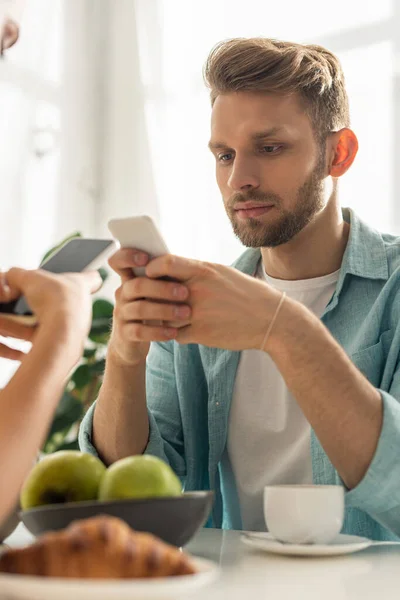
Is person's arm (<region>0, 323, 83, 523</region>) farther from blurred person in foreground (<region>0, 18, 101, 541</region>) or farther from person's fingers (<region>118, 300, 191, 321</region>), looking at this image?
person's fingers (<region>118, 300, 191, 321</region>)

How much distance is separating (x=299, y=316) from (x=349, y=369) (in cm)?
11

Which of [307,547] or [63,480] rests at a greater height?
[63,480]

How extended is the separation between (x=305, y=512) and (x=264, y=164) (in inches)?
32.6

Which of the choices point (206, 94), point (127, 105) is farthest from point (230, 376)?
point (127, 105)

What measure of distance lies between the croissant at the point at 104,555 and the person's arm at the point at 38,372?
6.7 inches

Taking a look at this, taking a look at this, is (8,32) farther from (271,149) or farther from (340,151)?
(340,151)

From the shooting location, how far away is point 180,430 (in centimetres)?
163

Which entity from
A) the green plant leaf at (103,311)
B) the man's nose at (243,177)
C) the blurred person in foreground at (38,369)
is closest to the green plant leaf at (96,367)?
the green plant leaf at (103,311)

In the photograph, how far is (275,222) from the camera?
1.62 metres

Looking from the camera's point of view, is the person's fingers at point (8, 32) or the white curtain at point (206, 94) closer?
the person's fingers at point (8, 32)

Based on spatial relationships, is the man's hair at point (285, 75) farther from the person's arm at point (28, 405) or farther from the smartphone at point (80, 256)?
the person's arm at point (28, 405)

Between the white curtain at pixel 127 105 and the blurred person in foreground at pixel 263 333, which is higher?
the white curtain at pixel 127 105

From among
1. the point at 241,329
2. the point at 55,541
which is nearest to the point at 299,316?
the point at 241,329

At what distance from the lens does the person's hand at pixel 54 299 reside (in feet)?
2.60
